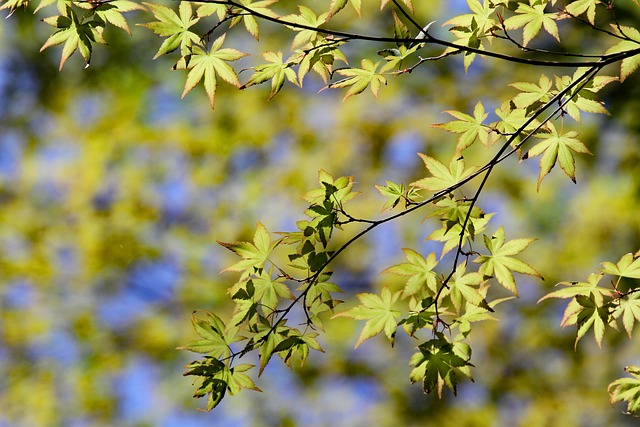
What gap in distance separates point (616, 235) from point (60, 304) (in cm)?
285

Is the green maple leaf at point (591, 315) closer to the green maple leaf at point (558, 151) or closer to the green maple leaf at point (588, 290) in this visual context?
the green maple leaf at point (588, 290)

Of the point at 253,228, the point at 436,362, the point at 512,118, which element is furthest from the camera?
the point at 253,228

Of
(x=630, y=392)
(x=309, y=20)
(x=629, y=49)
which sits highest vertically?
(x=309, y=20)

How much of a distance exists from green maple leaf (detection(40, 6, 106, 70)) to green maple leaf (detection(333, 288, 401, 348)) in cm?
51

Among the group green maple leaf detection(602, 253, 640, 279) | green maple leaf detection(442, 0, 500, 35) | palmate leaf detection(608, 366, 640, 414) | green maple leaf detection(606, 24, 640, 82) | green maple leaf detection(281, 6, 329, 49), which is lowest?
palmate leaf detection(608, 366, 640, 414)

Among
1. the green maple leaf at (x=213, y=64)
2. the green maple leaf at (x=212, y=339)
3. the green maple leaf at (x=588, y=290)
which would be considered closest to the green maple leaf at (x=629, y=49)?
the green maple leaf at (x=588, y=290)

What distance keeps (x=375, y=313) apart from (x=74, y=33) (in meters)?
0.60

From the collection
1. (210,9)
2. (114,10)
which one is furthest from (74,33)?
(210,9)

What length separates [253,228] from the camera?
3422 mm

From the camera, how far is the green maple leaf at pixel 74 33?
92 centimetres

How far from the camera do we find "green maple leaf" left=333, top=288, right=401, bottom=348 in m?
0.94

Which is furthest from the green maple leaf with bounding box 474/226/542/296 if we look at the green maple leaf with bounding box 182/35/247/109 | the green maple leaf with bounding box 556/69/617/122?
the green maple leaf with bounding box 182/35/247/109

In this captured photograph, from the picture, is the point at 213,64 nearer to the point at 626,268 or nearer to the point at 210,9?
the point at 210,9

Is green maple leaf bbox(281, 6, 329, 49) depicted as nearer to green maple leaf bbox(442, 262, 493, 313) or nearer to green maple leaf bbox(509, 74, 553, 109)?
green maple leaf bbox(509, 74, 553, 109)
